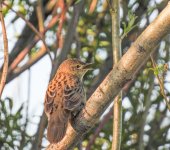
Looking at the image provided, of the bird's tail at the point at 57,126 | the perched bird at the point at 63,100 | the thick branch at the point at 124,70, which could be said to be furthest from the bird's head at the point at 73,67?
the thick branch at the point at 124,70

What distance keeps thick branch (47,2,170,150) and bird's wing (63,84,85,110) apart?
0.77m

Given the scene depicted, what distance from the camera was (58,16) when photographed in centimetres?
656

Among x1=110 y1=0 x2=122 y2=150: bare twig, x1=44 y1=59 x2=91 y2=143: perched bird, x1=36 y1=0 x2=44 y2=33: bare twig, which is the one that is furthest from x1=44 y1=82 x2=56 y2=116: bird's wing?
x1=36 y1=0 x2=44 y2=33: bare twig

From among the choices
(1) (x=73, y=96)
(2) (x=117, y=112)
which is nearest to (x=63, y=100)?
(1) (x=73, y=96)

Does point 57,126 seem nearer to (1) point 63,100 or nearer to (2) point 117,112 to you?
(1) point 63,100

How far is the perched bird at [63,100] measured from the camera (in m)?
4.55

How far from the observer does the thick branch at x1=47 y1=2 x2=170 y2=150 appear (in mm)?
3443

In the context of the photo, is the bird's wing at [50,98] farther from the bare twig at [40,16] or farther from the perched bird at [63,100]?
the bare twig at [40,16]

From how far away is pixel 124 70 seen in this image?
11.8ft

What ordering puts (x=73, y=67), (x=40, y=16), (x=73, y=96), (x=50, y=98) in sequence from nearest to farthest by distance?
1. (x=73, y=96)
2. (x=50, y=98)
3. (x=73, y=67)
4. (x=40, y=16)

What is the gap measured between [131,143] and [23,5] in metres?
1.79

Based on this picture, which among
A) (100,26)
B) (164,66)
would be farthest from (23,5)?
(164,66)

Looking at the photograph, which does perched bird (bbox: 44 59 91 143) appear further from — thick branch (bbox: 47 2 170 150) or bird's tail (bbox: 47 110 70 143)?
thick branch (bbox: 47 2 170 150)

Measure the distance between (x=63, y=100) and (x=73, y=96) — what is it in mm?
88
